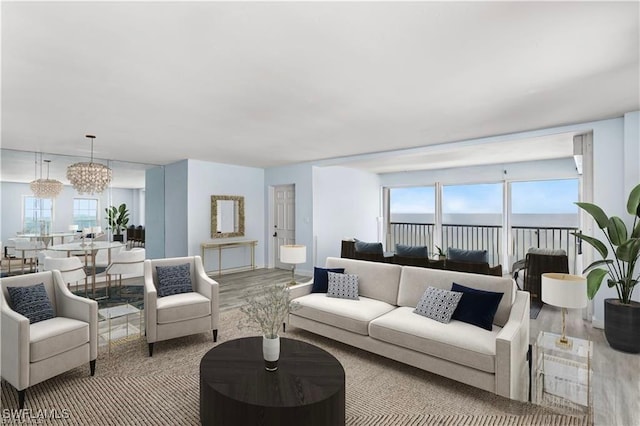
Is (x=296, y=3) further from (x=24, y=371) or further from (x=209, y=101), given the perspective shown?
(x=24, y=371)

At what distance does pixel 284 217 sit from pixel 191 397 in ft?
18.6

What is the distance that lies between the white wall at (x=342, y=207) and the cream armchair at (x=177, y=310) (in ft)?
12.7

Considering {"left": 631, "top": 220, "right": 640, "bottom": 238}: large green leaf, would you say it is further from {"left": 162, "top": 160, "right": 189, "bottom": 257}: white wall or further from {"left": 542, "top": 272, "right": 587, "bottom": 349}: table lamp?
{"left": 162, "top": 160, "right": 189, "bottom": 257}: white wall

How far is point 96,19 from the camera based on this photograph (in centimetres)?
187

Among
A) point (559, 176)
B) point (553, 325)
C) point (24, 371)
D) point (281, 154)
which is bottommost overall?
point (553, 325)

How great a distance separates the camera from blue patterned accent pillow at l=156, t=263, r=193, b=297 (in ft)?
11.7

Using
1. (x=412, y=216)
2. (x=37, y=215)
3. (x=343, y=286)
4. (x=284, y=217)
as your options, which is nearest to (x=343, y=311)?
(x=343, y=286)

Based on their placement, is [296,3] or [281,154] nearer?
[296,3]

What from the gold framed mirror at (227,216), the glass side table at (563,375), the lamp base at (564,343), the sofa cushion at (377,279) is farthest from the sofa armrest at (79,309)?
the gold framed mirror at (227,216)

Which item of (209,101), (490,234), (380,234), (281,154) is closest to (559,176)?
(490,234)

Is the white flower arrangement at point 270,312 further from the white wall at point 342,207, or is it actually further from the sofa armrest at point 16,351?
the white wall at point 342,207

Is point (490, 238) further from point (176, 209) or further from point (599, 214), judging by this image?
point (176, 209)

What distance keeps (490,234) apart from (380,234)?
282 cm

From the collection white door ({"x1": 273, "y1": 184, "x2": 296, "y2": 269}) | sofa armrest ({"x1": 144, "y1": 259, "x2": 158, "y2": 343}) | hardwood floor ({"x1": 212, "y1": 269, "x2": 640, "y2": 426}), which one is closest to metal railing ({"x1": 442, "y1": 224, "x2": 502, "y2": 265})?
hardwood floor ({"x1": 212, "y1": 269, "x2": 640, "y2": 426})
